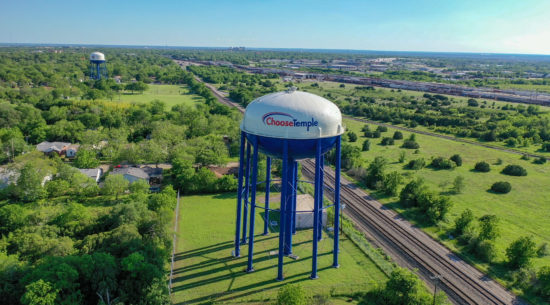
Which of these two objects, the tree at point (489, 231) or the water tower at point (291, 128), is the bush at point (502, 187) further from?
the water tower at point (291, 128)

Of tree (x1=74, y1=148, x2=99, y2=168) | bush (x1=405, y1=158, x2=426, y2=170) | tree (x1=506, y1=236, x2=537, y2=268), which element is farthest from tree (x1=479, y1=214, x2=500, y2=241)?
tree (x1=74, y1=148, x2=99, y2=168)

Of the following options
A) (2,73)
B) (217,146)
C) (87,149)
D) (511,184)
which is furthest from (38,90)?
(511,184)

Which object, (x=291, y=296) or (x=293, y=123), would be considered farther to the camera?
(x=293, y=123)

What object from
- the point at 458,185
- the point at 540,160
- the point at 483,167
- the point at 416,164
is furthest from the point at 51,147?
the point at 540,160

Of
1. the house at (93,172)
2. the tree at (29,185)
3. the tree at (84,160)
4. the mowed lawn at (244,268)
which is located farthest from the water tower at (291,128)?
the tree at (84,160)

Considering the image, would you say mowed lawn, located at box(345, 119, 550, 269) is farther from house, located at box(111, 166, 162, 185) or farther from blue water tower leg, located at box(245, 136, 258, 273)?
house, located at box(111, 166, 162, 185)

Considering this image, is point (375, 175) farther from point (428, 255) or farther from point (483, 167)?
point (483, 167)
